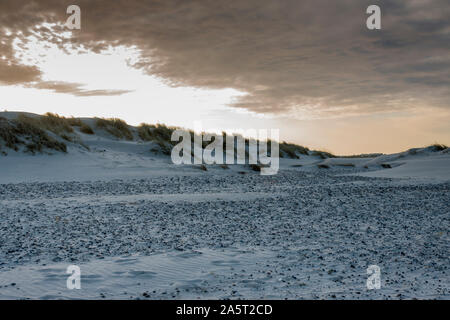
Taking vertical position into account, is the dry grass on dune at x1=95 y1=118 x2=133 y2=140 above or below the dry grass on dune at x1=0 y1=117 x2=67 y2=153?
above

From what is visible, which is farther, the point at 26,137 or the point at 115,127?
the point at 115,127

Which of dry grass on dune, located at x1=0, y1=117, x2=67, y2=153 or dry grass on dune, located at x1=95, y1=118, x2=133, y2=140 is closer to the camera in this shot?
dry grass on dune, located at x1=0, y1=117, x2=67, y2=153

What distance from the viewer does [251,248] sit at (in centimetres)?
773

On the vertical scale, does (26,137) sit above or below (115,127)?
below

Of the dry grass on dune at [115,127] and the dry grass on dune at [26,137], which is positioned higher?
the dry grass on dune at [115,127]

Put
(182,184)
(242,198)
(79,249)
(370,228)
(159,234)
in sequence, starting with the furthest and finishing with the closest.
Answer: (182,184) < (242,198) < (370,228) < (159,234) < (79,249)

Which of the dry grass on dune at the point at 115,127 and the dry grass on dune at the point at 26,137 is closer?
the dry grass on dune at the point at 26,137

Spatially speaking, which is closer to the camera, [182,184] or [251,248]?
[251,248]

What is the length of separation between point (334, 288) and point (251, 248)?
237 cm

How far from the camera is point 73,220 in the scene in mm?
10008

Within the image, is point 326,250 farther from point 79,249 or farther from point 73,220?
point 73,220

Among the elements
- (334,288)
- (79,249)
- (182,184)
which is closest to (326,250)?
(334,288)

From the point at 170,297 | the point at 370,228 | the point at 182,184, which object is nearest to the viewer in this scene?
the point at 170,297
